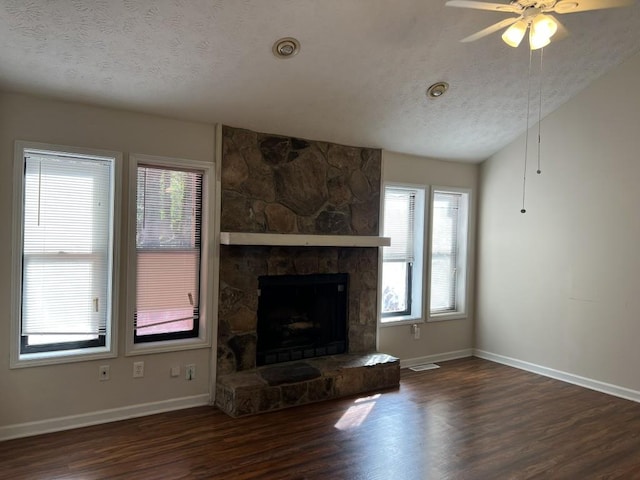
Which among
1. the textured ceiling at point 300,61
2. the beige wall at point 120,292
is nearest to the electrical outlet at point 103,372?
the beige wall at point 120,292

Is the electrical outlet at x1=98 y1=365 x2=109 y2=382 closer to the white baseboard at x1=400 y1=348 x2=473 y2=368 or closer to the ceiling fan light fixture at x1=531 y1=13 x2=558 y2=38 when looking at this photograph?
the white baseboard at x1=400 y1=348 x2=473 y2=368

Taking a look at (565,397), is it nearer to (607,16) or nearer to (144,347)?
(607,16)

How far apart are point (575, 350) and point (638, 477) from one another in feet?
6.36

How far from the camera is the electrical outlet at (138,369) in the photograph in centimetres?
357

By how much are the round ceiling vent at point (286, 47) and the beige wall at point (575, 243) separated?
316 centimetres

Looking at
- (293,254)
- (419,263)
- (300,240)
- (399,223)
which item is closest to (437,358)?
(419,263)

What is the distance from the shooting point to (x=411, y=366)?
514 cm

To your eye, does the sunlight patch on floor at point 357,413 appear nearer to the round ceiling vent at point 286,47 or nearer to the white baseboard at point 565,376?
the white baseboard at point 565,376

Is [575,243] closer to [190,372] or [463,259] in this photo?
[463,259]

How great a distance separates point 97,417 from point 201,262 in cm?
140

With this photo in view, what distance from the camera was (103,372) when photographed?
345 cm

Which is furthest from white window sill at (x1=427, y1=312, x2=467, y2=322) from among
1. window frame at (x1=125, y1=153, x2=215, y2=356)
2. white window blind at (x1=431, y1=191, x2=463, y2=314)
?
window frame at (x1=125, y1=153, x2=215, y2=356)

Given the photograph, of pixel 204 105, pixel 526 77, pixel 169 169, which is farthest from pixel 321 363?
pixel 526 77

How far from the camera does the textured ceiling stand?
2.64m
